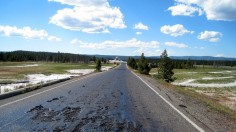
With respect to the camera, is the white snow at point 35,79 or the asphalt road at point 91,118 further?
the white snow at point 35,79

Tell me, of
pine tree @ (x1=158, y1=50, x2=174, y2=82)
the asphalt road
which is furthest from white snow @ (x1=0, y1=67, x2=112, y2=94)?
pine tree @ (x1=158, y1=50, x2=174, y2=82)

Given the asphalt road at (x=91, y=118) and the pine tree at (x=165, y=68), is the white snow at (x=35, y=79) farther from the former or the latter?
the pine tree at (x=165, y=68)

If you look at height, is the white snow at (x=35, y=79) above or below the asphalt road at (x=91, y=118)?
below

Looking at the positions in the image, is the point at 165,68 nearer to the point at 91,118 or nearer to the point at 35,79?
the point at 35,79

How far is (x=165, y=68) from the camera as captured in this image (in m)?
67.2

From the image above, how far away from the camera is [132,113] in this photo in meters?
10.4

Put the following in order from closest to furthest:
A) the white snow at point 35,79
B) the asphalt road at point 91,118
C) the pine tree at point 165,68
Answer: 1. the asphalt road at point 91,118
2. the white snow at point 35,79
3. the pine tree at point 165,68

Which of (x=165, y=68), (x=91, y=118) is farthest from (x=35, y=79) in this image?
(x=91, y=118)

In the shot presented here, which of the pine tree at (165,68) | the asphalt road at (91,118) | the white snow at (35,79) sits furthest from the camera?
the pine tree at (165,68)

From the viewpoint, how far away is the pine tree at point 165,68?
218ft

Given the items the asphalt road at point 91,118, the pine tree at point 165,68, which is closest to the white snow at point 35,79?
the asphalt road at point 91,118

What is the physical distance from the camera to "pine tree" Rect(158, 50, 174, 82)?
66375mm

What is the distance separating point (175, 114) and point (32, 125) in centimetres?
492

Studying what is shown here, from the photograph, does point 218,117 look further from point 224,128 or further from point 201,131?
point 201,131
